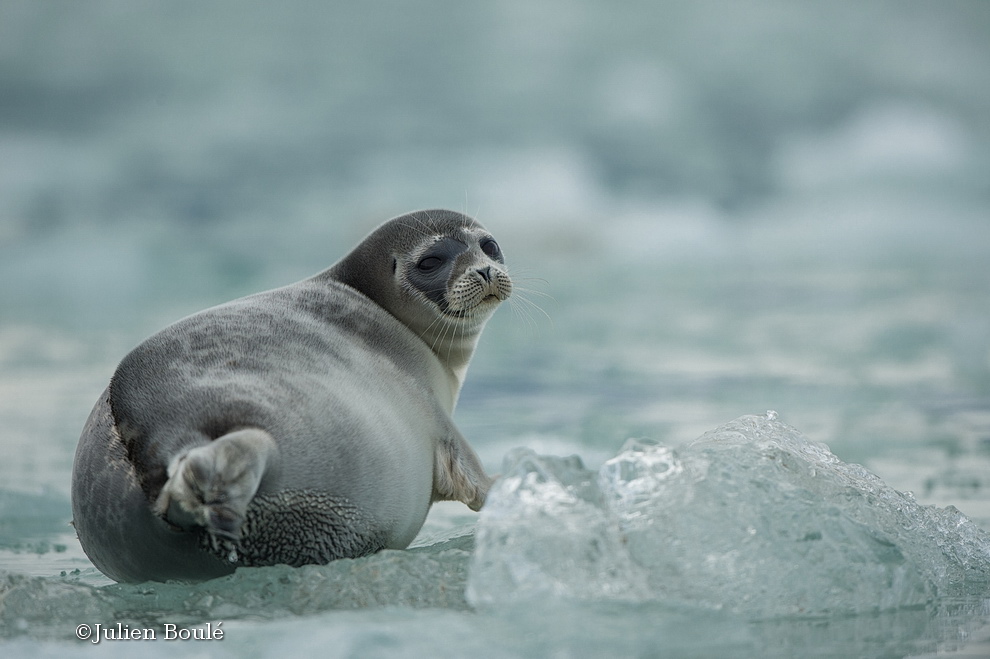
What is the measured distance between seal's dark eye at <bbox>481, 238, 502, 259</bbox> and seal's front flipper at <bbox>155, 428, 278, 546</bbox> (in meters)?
1.53

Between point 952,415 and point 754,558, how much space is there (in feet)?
19.0

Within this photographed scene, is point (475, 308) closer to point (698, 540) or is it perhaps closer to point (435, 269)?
point (435, 269)

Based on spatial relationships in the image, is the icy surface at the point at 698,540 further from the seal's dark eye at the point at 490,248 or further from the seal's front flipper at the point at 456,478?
the seal's dark eye at the point at 490,248

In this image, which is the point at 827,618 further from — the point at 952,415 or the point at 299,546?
the point at 952,415

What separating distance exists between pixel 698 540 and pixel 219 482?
120cm

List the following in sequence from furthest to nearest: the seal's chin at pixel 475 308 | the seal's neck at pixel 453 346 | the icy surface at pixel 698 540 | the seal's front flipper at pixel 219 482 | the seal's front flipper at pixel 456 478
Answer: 1. the seal's neck at pixel 453 346
2. the seal's chin at pixel 475 308
3. the seal's front flipper at pixel 456 478
4. the icy surface at pixel 698 540
5. the seal's front flipper at pixel 219 482

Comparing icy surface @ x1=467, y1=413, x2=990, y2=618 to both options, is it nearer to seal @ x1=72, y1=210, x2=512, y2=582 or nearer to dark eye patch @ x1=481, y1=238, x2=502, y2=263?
seal @ x1=72, y1=210, x2=512, y2=582

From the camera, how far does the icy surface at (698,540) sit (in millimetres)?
2645

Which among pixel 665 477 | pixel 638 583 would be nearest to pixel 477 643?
pixel 638 583

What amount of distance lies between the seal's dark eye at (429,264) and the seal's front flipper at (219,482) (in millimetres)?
1307

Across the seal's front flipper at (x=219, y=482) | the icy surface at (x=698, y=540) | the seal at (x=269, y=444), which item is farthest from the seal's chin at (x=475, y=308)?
the seal's front flipper at (x=219, y=482)

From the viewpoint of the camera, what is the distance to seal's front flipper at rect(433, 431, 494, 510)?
3.37 meters

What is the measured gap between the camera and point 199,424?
270cm

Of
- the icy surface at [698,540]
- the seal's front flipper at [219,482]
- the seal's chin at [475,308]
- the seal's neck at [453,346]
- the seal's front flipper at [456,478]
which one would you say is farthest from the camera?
the seal's neck at [453,346]
